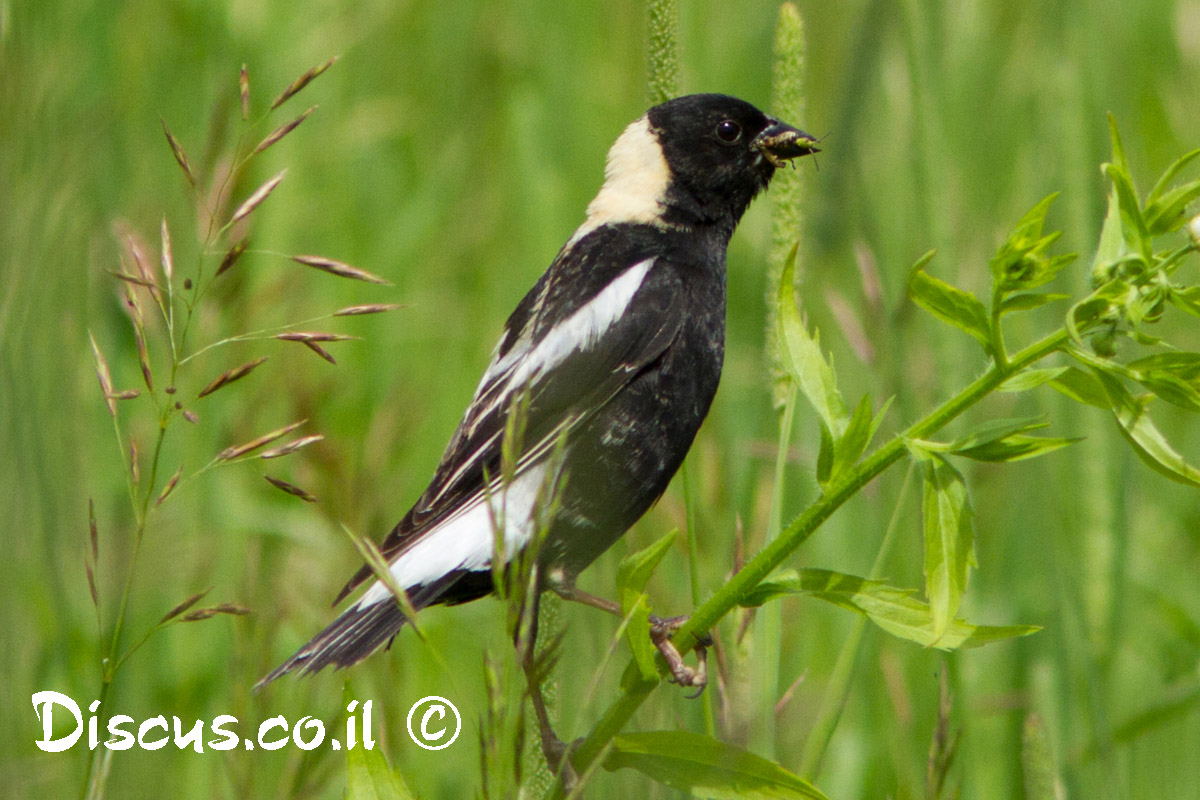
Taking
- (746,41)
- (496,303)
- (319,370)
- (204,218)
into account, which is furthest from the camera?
(746,41)

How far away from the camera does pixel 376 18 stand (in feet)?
13.4

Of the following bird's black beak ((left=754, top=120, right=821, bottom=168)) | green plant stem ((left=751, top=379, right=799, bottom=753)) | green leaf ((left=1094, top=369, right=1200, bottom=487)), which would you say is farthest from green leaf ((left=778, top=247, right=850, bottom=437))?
bird's black beak ((left=754, top=120, right=821, bottom=168))

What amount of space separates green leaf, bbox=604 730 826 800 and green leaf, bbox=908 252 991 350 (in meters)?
0.44

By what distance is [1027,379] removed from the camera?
1139 mm

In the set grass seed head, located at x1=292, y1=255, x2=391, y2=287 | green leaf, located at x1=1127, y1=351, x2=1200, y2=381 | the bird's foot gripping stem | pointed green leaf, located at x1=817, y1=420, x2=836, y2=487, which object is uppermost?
grass seed head, located at x1=292, y1=255, x2=391, y2=287

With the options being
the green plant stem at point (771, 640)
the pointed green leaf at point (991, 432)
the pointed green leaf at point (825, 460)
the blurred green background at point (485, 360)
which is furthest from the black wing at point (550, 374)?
the pointed green leaf at point (991, 432)

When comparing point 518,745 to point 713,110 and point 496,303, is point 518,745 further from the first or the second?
point 496,303

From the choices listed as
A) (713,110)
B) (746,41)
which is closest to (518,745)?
(713,110)

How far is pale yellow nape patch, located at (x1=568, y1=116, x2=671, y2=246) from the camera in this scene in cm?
235

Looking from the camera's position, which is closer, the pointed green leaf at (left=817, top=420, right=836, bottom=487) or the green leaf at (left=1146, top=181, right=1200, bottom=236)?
the green leaf at (left=1146, top=181, right=1200, bottom=236)

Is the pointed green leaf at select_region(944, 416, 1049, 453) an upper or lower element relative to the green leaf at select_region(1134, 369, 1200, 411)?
lower

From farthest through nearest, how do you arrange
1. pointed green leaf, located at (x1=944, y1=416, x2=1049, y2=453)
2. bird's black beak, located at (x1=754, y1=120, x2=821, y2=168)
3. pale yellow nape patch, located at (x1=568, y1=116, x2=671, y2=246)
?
pale yellow nape patch, located at (x1=568, y1=116, x2=671, y2=246) → bird's black beak, located at (x1=754, y1=120, x2=821, y2=168) → pointed green leaf, located at (x1=944, y1=416, x2=1049, y2=453)

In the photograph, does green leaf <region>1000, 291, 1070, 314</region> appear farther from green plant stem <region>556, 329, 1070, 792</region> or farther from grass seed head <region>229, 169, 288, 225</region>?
grass seed head <region>229, 169, 288, 225</region>

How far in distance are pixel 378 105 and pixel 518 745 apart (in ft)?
10.7
